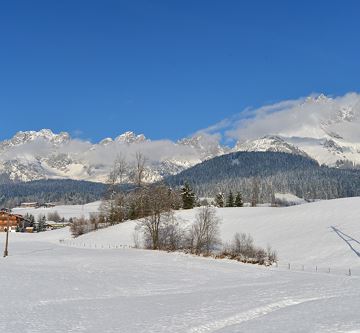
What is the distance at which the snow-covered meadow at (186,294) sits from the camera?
23250 mm

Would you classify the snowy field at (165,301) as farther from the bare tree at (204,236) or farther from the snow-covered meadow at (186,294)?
Answer: the bare tree at (204,236)

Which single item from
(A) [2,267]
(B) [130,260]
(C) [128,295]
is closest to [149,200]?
(B) [130,260]

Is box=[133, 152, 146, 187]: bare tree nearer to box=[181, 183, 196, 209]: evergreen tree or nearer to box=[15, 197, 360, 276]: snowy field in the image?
box=[15, 197, 360, 276]: snowy field

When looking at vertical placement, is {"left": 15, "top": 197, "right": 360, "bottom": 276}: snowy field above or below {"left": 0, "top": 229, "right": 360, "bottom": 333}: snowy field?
above

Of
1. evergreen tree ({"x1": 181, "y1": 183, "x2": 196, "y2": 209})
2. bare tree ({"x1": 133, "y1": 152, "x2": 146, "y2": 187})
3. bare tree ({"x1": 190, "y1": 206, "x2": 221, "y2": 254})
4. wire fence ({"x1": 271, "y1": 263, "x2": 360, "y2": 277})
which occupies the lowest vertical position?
wire fence ({"x1": 271, "y1": 263, "x2": 360, "y2": 277})

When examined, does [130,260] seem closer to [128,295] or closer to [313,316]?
[128,295]

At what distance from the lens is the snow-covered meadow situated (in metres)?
23.2

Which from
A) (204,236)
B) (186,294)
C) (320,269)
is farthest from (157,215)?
(186,294)

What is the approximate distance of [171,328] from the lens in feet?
74.0

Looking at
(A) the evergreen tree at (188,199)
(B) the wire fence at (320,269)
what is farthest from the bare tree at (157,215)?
(A) the evergreen tree at (188,199)

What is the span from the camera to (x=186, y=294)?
36531 mm

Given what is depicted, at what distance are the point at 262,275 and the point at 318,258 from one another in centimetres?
2198

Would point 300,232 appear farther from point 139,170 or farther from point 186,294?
point 186,294

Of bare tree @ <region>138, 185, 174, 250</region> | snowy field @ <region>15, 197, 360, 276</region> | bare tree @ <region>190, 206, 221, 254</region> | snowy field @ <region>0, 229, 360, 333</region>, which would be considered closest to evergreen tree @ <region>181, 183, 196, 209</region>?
snowy field @ <region>15, 197, 360, 276</region>
